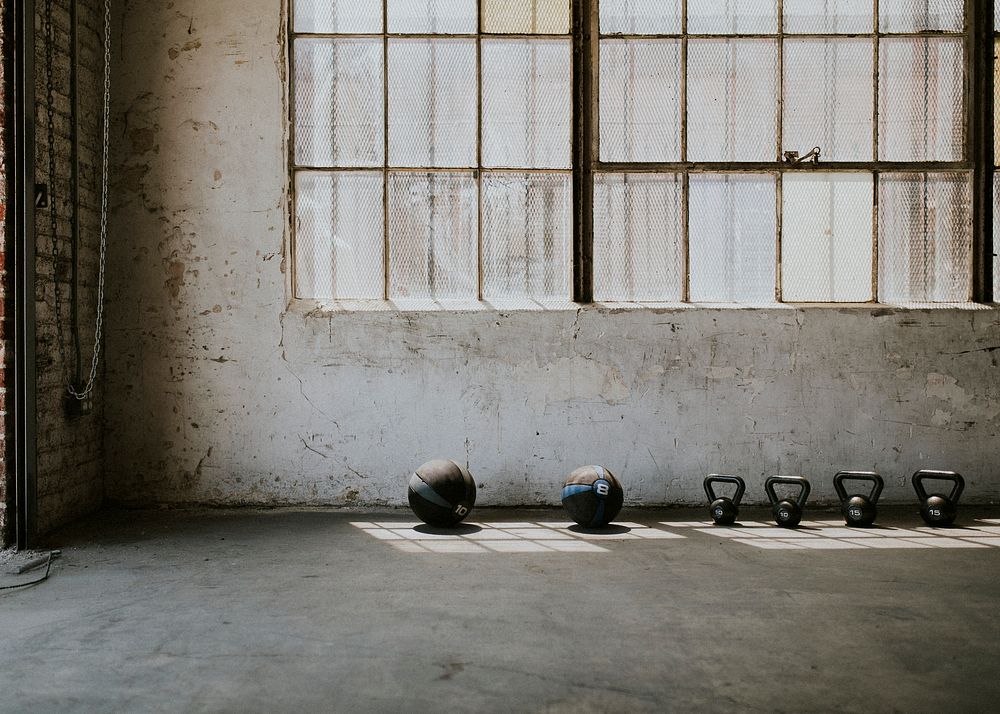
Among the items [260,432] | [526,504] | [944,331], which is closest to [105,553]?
[260,432]

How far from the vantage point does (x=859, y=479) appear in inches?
203

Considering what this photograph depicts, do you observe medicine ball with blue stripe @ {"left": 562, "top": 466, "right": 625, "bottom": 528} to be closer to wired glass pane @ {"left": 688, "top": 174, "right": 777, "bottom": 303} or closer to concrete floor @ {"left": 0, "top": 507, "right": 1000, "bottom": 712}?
concrete floor @ {"left": 0, "top": 507, "right": 1000, "bottom": 712}

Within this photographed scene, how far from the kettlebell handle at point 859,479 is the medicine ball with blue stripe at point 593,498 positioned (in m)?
1.35

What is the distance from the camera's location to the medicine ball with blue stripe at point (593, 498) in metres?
4.88

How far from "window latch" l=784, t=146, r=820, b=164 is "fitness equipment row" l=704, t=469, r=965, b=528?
2059 mm

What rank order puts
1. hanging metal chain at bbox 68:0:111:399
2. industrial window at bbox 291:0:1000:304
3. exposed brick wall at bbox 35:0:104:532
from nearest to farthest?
exposed brick wall at bbox 35:0:104:532, hanging metal chain at bbox 68:0:111:399, industrial window at bbox 291:0:1000:304

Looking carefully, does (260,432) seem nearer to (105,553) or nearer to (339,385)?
(339,385)

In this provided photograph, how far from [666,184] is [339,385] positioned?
255 cm

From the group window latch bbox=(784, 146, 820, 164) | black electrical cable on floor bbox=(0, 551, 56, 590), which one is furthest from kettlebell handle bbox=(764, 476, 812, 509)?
black electrical cable on floor bbox=(0, 551, 56, 590)

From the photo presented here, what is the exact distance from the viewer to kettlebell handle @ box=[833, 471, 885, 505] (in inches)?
197

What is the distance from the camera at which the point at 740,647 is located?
117 inches

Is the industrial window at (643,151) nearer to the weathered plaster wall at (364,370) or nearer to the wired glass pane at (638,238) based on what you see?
the wired glass pane at (638,238)

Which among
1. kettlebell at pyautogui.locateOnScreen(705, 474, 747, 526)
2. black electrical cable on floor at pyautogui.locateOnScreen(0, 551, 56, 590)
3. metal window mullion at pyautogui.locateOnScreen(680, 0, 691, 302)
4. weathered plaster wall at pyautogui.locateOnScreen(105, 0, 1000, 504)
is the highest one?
metal window mullion at pyautogui.locateOnScreen(680, 0, 691, 302)

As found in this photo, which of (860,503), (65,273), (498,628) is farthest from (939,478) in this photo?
(65,273)
